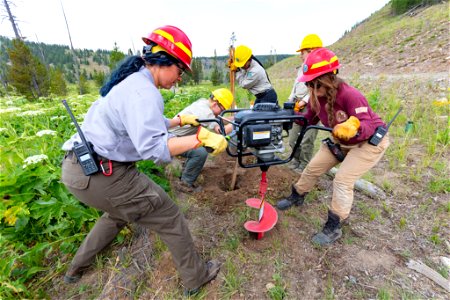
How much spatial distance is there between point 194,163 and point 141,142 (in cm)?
213

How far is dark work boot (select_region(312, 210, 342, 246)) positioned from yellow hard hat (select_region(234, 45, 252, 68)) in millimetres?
2892

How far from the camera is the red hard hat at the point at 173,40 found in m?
1.61

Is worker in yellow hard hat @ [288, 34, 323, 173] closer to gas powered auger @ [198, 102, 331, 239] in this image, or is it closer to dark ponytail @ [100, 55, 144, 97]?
gas powered auger @ [198, 102, 331, 239]

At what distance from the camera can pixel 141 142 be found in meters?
1.39

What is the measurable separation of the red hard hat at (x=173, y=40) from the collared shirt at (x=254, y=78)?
2749 mm

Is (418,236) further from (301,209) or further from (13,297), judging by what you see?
(13,297)

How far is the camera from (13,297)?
193 cm

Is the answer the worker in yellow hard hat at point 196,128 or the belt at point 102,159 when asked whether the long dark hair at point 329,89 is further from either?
the belt at point 102,159

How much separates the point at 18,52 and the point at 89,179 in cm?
3036

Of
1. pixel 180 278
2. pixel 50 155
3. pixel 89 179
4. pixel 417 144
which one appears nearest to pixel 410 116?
pixel 417 144

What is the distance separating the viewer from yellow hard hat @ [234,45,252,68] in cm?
414

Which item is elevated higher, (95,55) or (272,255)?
(95,55)

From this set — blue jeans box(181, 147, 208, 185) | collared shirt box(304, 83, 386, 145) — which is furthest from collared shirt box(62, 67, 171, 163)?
blue jeans box(181, 147, 208, 185)

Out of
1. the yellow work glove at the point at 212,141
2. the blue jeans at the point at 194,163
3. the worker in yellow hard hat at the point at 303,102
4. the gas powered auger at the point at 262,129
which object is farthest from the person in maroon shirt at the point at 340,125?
the blue jeans at the point at 194,163
